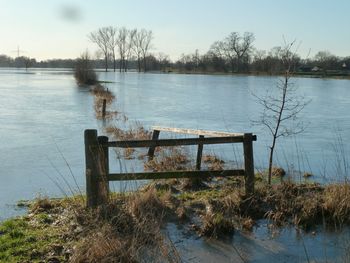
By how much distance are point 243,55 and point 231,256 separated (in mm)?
136538

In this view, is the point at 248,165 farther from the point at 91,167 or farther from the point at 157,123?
the point at 157,123

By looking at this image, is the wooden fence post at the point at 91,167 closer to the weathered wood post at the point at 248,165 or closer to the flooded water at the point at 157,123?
the flooded water at the point at 157,123

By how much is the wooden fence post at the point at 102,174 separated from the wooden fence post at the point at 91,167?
0.05m

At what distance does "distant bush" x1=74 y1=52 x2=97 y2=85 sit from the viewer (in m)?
63.5

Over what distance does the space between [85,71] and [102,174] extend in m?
57.9

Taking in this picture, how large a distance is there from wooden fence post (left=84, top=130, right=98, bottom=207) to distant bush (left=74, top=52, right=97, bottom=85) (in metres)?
57.7

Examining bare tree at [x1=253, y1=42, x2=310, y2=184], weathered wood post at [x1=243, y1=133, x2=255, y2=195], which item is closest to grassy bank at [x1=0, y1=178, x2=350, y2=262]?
weathered wood post at [x1=243, y1=133, x2=255, y2=195]

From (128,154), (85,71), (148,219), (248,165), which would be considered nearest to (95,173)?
(148,219)

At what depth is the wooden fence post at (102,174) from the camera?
282 inches

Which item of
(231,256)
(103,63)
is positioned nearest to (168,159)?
(231,256)

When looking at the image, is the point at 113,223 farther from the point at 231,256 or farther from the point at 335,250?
the point at 335,250

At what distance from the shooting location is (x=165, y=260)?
18.4 ft

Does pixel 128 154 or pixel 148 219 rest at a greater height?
pixel 148 219

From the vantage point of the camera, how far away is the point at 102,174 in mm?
7242
